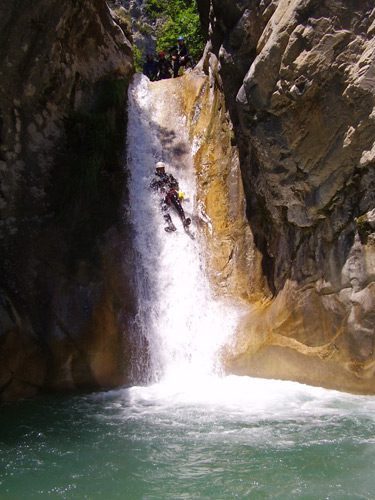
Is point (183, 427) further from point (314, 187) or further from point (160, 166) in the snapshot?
point (160, 166)

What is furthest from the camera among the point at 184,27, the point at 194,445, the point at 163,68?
the point at 184,27

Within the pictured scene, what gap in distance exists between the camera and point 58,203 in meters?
11.4

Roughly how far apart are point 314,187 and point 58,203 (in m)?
5.01

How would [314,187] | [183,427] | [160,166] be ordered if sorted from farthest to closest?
1. [160,166]
2. [314,187]
3. [183,427]

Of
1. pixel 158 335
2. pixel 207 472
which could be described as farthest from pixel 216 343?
pixel 207 472

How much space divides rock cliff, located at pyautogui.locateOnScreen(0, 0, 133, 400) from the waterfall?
1.53 ft

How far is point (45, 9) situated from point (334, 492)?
10.4 m

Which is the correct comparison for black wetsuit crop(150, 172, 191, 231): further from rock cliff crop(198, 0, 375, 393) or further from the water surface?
the water surface

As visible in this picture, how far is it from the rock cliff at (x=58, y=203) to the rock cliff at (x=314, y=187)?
2722mm

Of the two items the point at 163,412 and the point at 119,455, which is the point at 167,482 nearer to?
the point at 119,455

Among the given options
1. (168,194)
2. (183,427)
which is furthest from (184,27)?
(183,427)

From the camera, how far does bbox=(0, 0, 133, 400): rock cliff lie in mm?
9793

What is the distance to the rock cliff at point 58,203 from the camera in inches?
386

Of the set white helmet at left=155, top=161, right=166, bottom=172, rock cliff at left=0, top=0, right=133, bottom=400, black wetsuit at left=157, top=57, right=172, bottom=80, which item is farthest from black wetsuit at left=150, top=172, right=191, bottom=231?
black wetsuit at left=157, top=57, right=172, bottom=80
